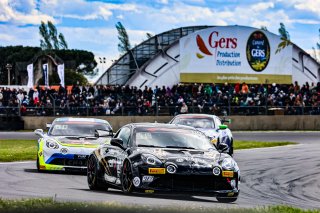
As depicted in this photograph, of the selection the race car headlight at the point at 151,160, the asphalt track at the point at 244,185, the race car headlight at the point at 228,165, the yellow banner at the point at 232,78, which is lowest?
Result: the asphalt track at the point at 244,185

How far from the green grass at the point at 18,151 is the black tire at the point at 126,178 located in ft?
32.6

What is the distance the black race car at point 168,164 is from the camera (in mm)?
11914

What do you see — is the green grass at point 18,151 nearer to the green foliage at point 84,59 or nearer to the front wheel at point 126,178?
the front wheel at point 126,178

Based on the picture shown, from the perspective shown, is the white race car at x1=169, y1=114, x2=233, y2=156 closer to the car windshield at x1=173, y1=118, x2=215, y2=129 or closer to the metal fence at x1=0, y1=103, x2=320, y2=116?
the car windshield at x1=173, y1=118, x2=215, y2=129

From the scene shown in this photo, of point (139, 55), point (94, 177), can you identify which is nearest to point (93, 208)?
point (94, 177)

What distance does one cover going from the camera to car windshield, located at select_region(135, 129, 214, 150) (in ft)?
42.3

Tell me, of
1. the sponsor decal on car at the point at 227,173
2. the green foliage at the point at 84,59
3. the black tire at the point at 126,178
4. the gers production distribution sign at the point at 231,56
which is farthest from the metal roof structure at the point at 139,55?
the green foliage at the point at 84,59

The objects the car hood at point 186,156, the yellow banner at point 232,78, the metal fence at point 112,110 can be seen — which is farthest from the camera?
the yellow banner at point 232,78

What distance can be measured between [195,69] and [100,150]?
4420 cm

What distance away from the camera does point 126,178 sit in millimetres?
12336

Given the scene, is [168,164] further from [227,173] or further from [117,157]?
[117,157]

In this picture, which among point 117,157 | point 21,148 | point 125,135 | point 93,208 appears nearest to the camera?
point 93,208

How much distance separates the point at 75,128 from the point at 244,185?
4.82m

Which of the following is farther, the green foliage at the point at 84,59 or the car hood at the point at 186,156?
the green foliage at the point at 84,59
